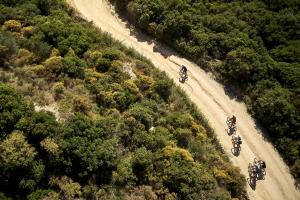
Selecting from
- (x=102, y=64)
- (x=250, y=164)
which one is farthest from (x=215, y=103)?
(x=102, y=64)

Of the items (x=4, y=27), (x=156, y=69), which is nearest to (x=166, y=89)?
(x=156, y=69)

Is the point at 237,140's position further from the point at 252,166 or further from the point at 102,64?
the point at 102,64

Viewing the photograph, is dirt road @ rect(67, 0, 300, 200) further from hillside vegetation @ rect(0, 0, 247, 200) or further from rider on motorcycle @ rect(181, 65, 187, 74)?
hillside vegetation @ rect(0, 0, 247, 200)

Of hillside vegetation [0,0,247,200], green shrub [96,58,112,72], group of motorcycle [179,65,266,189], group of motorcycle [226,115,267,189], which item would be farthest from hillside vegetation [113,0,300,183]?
green shrub [96,58,112,72]

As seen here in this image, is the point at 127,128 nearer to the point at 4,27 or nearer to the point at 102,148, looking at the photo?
the point at 102,148

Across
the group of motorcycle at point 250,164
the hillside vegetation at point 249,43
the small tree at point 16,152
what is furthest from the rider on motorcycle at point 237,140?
the small tree at point 16,152

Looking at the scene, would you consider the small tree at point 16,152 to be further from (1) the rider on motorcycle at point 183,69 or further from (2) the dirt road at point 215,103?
(1) the rider on motorcycle at point 183,69
